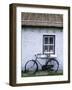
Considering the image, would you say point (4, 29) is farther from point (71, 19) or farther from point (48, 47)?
point (71, 19)

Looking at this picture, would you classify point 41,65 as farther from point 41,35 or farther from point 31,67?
point 41,35

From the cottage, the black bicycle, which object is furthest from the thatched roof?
the black bicycle

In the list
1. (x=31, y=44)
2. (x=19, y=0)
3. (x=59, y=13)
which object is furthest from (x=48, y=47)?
(x=19, y=0)

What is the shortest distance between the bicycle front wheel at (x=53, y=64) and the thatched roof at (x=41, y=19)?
23 cm

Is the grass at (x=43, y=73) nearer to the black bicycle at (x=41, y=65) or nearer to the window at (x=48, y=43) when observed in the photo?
the black bicycle at (x=41, y=65)

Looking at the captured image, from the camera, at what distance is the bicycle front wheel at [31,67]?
147 centimetres

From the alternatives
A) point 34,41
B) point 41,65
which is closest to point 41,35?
point 34,41

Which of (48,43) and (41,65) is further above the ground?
(48,43)

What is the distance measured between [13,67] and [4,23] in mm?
275

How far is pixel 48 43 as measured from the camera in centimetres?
152

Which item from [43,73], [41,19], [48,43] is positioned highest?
[41,19]

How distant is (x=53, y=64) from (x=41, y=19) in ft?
0.99

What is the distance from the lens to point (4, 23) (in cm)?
145

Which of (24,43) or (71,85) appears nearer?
(24,43)
